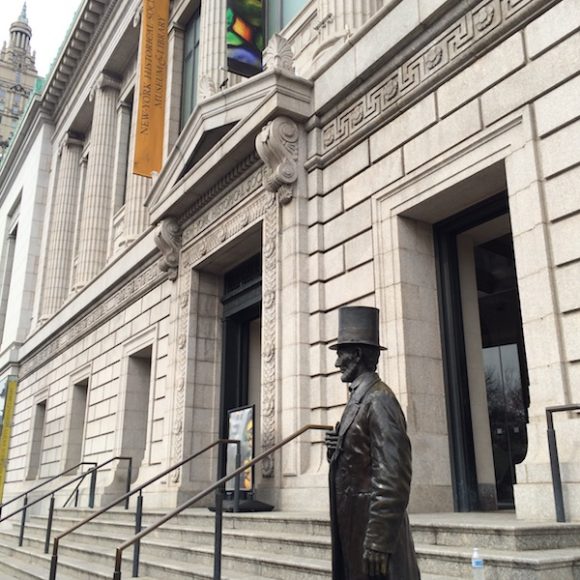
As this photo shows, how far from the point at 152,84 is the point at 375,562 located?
63.4ft

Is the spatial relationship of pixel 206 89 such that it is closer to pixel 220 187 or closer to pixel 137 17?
pixel 220 187

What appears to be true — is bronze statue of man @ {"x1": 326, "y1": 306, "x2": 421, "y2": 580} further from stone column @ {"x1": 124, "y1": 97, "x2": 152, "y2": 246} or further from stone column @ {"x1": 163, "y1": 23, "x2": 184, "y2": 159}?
stone column @ {"x1": 124, "y1": 97, "x2": 152, "y2": 246}

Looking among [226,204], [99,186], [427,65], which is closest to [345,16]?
[427,65]

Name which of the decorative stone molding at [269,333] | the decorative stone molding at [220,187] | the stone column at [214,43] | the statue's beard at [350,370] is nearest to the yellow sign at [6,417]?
the decorative stone molding at [220,187]

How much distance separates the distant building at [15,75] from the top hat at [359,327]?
10086cm

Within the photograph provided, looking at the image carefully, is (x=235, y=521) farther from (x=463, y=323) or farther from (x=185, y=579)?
(x=463, y=323)

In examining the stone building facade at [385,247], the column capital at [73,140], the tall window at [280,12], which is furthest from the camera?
the column capital at [73,140]

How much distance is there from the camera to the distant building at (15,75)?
10181cm

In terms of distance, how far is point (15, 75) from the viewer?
109 metres

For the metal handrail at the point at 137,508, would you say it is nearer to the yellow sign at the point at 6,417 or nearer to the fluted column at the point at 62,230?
the fluted column at the point at 62,230

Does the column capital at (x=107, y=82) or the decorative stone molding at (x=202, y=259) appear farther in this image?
the column capital at (x=107, y=82)

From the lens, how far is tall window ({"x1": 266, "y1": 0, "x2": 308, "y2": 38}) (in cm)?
1482

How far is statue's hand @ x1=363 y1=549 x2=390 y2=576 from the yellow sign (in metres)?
31.4

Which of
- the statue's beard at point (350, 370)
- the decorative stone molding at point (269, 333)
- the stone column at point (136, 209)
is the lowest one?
the statue's beard at point (350, 370)
